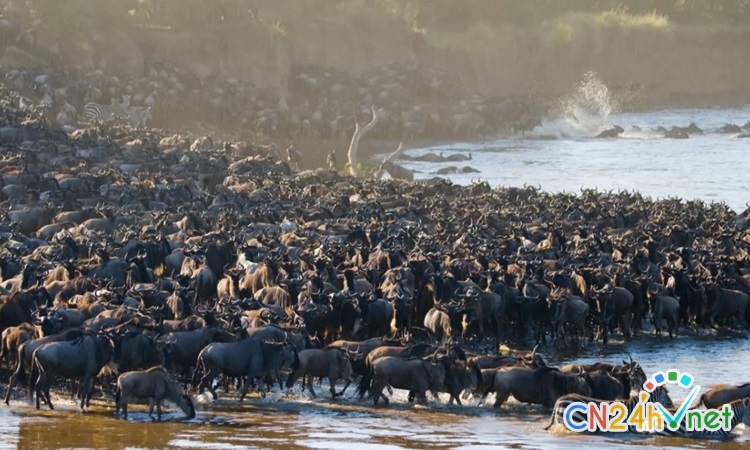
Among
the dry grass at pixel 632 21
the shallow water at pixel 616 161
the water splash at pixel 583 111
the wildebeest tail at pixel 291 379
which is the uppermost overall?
the dry grass at pixel 632 21

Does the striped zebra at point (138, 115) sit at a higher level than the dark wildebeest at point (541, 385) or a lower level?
higher

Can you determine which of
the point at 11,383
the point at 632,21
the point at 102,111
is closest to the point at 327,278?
the point at 11,383

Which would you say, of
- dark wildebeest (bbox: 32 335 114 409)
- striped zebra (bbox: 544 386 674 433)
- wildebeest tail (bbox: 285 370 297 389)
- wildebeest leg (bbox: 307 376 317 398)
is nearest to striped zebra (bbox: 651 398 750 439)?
striped zebra (bbox: 544 386 674 433)

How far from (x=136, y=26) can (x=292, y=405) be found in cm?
4539

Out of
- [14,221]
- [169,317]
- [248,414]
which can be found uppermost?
[14,221]

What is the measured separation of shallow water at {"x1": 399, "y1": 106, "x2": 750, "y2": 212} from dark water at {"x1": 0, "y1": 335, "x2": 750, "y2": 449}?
86.3 feet

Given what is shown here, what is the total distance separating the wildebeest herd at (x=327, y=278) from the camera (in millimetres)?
15773

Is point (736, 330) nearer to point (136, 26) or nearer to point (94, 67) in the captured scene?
point (94, 67)

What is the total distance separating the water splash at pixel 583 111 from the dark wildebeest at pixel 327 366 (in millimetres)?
49208

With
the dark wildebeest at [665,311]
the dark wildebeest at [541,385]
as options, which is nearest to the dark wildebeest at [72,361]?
the dark wildebeest at [541,385]

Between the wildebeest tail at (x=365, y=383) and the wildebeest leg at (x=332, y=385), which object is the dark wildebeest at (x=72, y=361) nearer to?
the wildebeest leg at (x=332, y=385)

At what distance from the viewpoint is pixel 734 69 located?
89.9 metres

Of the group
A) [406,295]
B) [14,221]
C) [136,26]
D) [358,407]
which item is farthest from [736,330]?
[136,26]

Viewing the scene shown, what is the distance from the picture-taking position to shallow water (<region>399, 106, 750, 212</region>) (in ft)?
150
